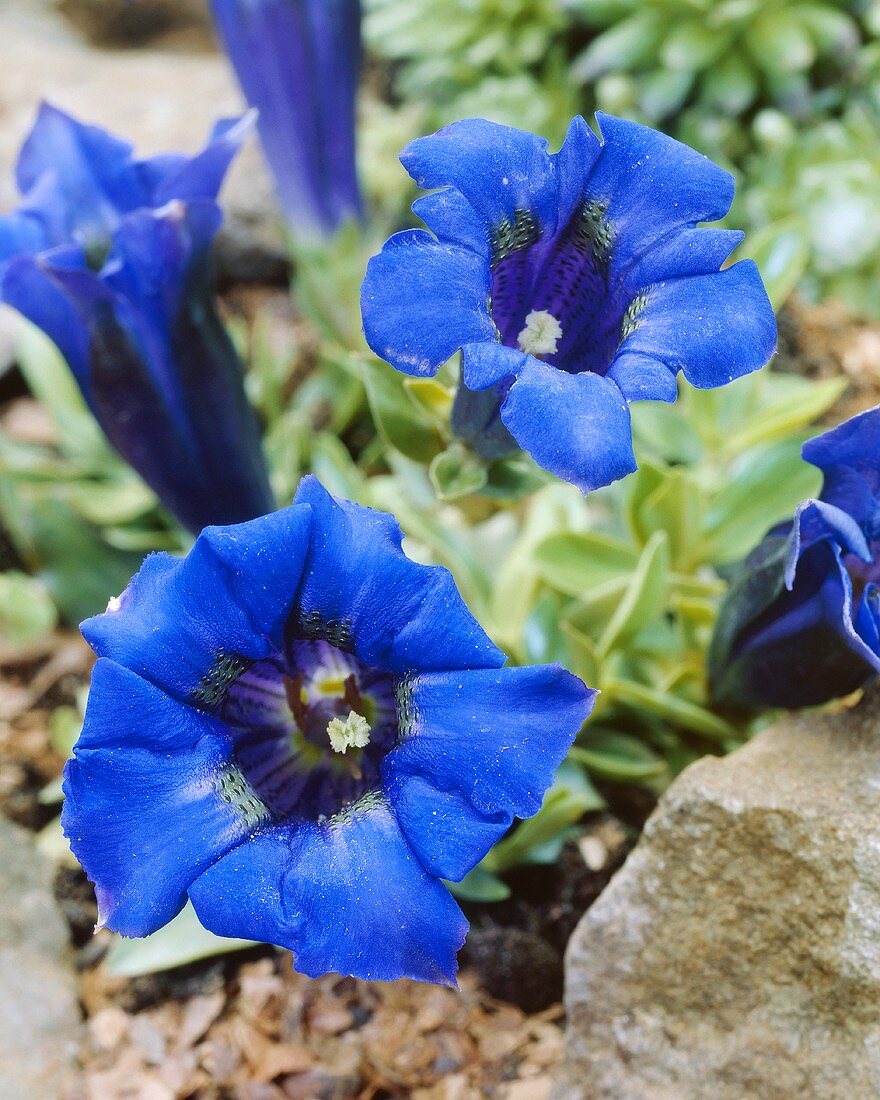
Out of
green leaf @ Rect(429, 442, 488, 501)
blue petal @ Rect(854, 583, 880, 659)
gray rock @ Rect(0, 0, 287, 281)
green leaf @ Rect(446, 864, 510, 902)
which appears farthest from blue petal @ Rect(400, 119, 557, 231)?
gray rock @ Rect(0, 0, 287, 281)

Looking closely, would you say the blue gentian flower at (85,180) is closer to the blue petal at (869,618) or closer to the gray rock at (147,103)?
the blue petal at (869,618)

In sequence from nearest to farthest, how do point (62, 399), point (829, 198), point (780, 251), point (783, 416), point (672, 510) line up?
point (672, 510) → point (783, 416) → point (780, 251) → point (62, 399) → point (829, 198)

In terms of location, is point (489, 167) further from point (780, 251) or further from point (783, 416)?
point (780, 251)

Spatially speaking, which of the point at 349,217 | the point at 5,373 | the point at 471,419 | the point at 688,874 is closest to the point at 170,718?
the point at 471,419

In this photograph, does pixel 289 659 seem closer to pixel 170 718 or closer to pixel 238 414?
pixel 170 718

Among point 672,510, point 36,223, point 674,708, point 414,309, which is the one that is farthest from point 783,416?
point 36,223
